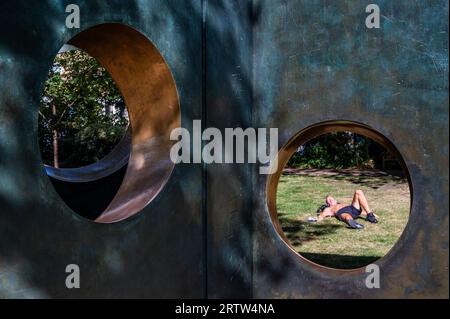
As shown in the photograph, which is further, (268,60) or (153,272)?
(268,60)

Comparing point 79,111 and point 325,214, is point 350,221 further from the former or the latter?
point 79,111

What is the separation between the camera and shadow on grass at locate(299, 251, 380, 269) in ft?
26.2

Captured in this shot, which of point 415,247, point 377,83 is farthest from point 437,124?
point 415,247

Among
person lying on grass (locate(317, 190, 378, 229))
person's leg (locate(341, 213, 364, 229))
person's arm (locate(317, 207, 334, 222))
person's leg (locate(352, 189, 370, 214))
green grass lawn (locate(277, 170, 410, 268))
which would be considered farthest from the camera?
person's arm (locate(317, 207, 334, 222))

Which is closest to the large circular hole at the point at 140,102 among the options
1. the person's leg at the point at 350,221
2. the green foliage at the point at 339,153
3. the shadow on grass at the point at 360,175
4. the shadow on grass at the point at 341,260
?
the shadow on grass at the point at 341,260

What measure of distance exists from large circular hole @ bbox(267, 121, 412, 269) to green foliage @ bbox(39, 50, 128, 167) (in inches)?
171

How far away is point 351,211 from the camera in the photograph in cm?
1091

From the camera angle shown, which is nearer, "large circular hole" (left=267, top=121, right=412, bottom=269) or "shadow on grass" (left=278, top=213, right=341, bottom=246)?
"large circular hole" (left=267, top=121, right=412, bottom=269)

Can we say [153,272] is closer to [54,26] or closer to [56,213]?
[56,213]

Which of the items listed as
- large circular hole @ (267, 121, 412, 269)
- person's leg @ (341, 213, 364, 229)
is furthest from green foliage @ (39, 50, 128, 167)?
person's leg @ (341, 213, 364, 229)

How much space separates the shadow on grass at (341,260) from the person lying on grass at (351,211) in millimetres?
2049

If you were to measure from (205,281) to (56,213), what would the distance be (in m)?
1.53

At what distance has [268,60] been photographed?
4.70m

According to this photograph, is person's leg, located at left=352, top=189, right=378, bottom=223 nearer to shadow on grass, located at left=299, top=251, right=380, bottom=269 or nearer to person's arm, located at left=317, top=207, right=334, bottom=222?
person's arm, located at left=317, top=207, right=334, bottom=222
